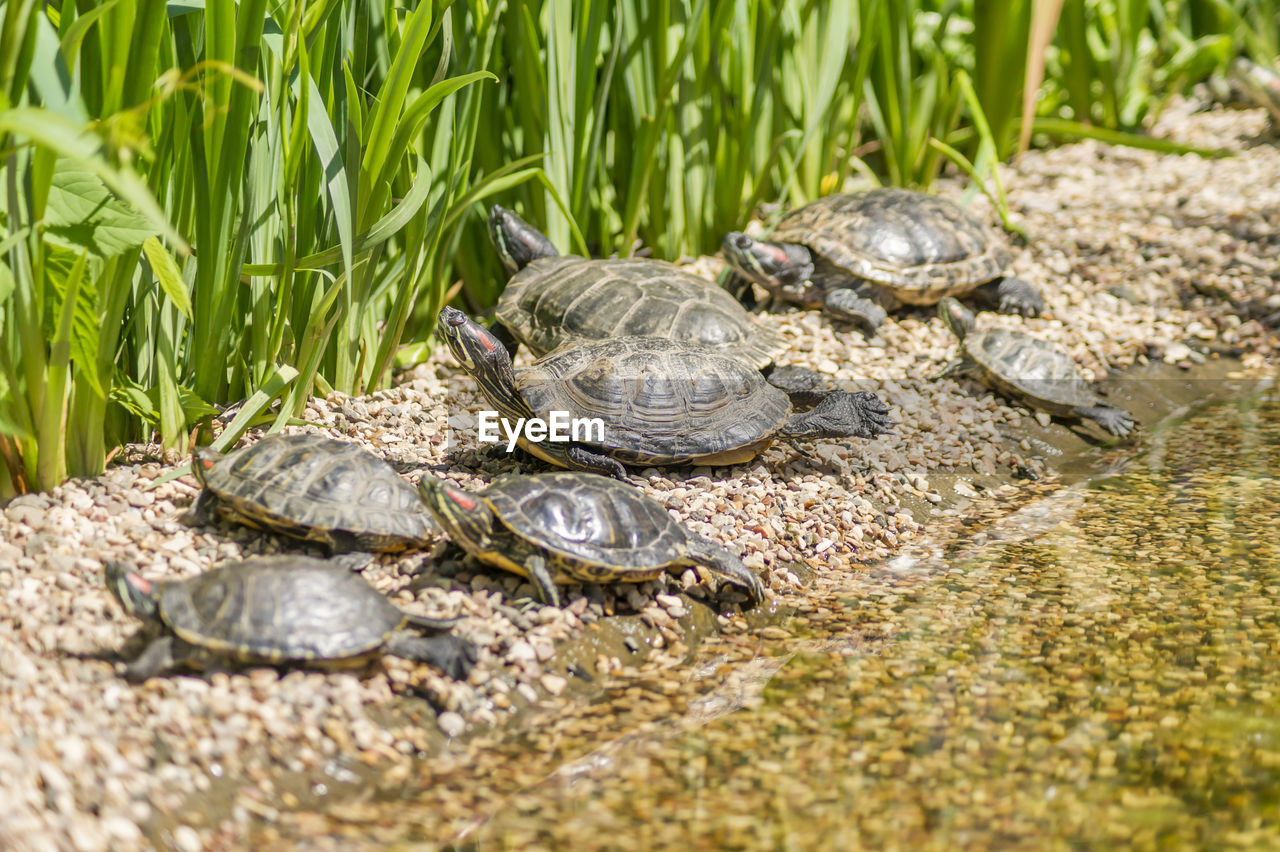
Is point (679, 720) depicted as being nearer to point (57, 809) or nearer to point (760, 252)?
point (57, 809)

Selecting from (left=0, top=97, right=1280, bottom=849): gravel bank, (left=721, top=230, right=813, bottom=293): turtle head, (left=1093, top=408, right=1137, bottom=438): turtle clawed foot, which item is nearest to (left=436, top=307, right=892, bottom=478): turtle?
(left=0, top=97, right=1280, bottom=849): gravel bank

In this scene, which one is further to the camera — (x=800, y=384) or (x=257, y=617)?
(x=800, y=384)

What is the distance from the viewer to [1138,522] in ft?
10.8

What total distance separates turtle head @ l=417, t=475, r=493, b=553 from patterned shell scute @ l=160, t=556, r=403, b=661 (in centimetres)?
31

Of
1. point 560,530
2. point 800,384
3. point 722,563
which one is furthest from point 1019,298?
point 560,530

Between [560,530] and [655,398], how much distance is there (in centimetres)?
83

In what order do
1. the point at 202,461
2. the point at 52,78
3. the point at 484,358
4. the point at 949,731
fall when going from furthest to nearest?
the point at 484,358 → the point at 202,461 → the point at 949,731 → the point at 52,78

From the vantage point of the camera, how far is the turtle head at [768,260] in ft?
14.4

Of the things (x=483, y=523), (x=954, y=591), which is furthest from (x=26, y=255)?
(x=954, y=591)

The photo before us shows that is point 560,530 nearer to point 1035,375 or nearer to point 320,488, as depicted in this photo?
point 320,488

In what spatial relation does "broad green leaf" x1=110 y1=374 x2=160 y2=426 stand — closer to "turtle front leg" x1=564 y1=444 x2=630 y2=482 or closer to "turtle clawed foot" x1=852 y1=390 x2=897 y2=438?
"turtle front leg" x1=564 y1=444 x2=630 y2=482

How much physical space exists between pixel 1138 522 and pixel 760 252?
1.95m

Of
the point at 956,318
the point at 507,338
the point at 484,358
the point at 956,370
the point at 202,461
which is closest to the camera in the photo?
the point at 202,461

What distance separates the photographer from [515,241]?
4.21m
